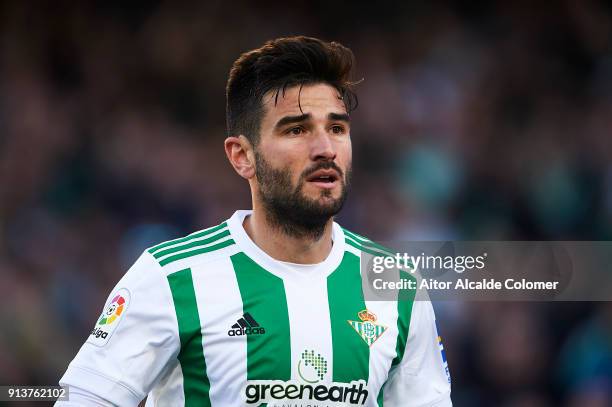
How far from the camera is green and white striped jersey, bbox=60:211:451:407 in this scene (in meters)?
2.70

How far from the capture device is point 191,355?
8.96 ft

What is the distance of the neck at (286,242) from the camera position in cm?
294

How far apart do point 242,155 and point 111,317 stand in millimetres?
703

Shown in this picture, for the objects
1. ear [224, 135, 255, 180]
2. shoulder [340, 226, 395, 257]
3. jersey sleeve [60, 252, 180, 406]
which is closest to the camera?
jersey sleeve [60, 252, 180, 406]

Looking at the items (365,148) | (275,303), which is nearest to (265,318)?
(275,303)

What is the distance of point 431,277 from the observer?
4.44 metres

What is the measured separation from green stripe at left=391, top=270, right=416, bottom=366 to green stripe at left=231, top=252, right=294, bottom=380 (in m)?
0.38

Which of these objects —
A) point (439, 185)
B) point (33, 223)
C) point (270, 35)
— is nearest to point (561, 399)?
point (439, 185)

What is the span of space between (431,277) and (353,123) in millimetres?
2216

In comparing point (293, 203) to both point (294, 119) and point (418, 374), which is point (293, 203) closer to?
point (294, 119)

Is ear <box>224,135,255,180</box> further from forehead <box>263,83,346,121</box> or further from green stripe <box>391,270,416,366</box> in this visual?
green stripe <box>391,270,416,366</box>

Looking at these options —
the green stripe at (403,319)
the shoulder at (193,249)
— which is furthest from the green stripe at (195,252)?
the green stripe at (403,319)

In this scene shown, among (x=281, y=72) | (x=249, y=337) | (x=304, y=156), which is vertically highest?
(x=281, y=72)

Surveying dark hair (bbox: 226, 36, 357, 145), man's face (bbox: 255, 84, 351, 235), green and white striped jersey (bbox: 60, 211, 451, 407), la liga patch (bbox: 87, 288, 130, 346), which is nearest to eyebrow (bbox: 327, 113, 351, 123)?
man's face (bbox: 255, 84, 351, 235)
